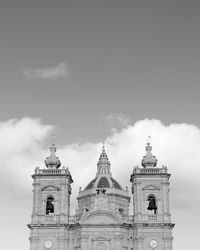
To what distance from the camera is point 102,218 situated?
53344mm

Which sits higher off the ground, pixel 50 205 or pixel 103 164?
pixel 103 164

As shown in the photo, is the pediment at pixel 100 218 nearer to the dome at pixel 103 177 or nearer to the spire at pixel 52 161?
the dome at pixel 103 177

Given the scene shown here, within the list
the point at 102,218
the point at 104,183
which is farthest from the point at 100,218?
the point at 104,183

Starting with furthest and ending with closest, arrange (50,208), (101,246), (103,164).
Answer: (103,164) < (50,208) < (101,246)

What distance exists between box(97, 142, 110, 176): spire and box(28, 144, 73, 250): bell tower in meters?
6.98

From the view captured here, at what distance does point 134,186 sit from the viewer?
5522 centimetres

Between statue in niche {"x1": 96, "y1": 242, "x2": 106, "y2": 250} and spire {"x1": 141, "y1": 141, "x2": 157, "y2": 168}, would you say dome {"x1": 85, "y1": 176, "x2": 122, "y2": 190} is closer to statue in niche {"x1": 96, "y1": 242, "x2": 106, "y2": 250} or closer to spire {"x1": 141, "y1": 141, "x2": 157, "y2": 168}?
spire {"x1": 141, "y1": 141, "x2": 157, "y2": 168}

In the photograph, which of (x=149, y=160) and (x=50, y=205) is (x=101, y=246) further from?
(x=149, y=160)

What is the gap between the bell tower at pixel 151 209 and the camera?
173ft

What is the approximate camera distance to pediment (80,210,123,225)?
53125 mm

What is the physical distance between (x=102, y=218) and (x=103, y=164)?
38.4ft

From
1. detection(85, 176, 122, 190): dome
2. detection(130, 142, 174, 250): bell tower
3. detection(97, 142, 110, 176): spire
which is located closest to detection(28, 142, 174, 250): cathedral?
detection(130, 142, 174, 250): bell tower

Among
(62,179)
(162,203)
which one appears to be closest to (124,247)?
(162,203)

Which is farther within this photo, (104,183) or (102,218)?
(104,183)
